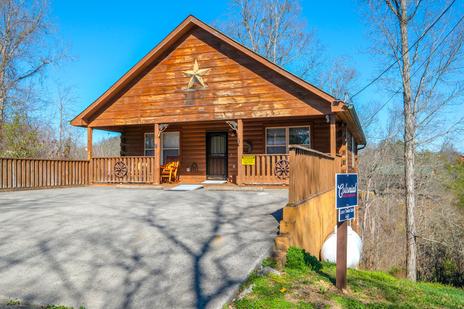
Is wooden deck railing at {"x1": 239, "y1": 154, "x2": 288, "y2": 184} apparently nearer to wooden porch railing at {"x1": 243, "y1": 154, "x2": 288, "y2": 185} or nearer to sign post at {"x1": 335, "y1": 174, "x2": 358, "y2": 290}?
wooden porch railing at {"x1": 243, "y1": 154, "x2": 288, "y2": 185}

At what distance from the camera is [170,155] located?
54.7 feet

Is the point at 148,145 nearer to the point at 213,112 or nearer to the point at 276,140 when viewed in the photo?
the point at 213,112

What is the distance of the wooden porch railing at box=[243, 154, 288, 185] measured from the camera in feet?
42.7

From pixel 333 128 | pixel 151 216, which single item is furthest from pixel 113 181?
pixel 333 128

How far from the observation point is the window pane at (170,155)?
16562 mm

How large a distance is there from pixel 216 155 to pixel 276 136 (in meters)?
2.98

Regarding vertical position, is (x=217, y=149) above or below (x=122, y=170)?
above

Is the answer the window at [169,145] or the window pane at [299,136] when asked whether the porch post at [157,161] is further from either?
the window pane at [299,136]

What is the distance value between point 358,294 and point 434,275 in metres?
16.8

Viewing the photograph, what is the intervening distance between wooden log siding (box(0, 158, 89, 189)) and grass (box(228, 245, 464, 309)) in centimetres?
1133

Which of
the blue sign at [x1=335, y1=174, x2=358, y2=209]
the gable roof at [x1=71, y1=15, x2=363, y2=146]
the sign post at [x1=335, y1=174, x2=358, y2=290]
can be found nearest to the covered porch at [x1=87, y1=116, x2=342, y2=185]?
the gable roof at [x1=71, y1=15, x2=363, y2=146]

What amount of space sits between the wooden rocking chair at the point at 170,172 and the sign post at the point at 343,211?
1095 cm

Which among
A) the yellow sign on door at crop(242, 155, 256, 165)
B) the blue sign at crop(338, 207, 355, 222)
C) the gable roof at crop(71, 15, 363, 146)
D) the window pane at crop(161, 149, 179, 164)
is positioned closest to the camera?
the blue sign at crop(338, 207, 355, 222)

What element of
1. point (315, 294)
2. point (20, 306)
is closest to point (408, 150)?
point (315, 294)
